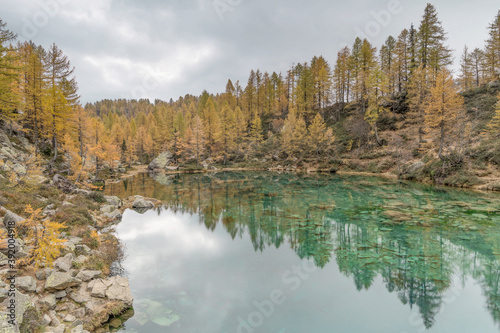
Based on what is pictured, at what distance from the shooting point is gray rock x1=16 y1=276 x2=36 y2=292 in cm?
679

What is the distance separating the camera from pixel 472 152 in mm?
30453

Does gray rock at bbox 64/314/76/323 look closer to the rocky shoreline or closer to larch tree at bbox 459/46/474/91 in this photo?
the rocky shoreline

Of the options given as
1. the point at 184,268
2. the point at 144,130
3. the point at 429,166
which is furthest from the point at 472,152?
the point at 144,130

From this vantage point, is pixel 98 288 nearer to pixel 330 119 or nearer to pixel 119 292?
pixel 119 292

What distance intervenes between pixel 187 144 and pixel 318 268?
2330 inches

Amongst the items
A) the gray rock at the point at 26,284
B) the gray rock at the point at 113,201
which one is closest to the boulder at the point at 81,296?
the gray rock at the point at 26,284

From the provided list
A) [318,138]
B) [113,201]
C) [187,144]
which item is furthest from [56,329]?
[187,144]

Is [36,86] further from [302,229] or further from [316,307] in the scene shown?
[316,307]

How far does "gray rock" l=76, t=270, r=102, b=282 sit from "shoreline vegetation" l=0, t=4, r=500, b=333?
7 cm

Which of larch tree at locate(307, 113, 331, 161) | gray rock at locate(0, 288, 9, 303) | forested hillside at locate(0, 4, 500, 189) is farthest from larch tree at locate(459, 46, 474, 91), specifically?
gray rock at locate(0, 288, 9, 303)

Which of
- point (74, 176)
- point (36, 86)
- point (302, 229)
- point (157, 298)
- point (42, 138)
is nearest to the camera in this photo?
point (157, 298)

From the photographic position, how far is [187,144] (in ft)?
217

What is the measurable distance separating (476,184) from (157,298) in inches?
1327

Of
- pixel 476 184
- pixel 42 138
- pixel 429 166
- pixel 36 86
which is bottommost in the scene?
pixel 476 184
